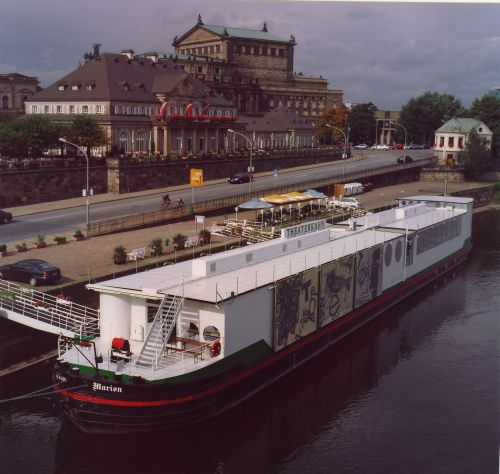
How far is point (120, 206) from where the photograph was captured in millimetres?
68875

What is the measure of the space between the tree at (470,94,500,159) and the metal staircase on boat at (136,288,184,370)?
11633 cm

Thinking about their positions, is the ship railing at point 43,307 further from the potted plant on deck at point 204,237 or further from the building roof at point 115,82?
the building roof at point 115,82

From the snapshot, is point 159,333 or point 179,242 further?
point 179,242

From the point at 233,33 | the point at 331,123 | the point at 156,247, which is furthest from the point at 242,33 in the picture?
the point at 156,247

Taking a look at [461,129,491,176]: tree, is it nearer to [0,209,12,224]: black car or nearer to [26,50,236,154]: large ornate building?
[26,50,236,154]: large ornate building

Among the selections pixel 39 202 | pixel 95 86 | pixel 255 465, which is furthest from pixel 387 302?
pixel 95 86

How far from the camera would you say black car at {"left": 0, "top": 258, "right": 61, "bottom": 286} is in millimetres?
38781

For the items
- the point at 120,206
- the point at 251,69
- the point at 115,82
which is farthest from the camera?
the point at 251,69

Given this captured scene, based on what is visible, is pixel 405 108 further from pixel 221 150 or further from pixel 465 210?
pixel 465 210

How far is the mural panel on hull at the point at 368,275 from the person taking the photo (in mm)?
41312

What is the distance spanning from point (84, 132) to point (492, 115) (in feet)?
287

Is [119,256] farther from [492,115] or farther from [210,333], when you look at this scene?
[492,115]

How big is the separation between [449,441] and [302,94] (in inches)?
5438

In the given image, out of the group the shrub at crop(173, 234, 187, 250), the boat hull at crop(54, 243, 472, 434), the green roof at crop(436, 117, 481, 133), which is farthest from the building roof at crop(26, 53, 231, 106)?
the boat hull at crop(54, 243, 472, 434)
